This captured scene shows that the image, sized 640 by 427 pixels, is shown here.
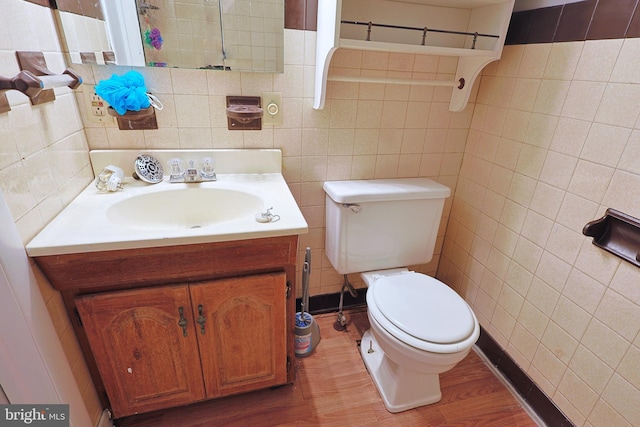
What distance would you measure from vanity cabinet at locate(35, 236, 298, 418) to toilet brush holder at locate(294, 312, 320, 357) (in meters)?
0.25

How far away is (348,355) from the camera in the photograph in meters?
1.52

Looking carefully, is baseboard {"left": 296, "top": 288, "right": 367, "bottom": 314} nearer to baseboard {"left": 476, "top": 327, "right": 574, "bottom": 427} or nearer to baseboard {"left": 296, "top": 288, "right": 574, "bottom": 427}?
baseboard {"left": 296, "top": 288, "right": 574, "bottom": 427}

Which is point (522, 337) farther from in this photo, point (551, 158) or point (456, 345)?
point (551, 158)

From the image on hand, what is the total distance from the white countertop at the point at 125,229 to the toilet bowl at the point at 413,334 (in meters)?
0.50

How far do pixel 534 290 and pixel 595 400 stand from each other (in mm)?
372

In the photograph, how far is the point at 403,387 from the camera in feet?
4.14

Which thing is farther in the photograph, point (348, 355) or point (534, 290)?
point (348, 355)

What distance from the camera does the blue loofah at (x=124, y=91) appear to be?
105 centimetres

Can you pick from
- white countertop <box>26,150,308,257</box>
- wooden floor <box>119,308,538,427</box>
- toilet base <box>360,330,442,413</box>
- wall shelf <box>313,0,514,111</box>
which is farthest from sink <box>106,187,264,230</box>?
toilet base <box>360,330,442,413</box>

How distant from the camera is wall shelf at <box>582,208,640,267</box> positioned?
3.00ft

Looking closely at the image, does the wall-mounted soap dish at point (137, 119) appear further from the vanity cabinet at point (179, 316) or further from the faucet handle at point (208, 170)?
the vanity cabinet at point (179, 316)

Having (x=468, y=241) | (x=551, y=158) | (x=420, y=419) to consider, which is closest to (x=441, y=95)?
(x=551, y=158)

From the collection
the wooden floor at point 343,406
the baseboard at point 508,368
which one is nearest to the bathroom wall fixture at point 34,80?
the wooden floor at point 343,406

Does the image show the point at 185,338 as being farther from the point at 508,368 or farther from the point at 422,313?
the point at 508,368
